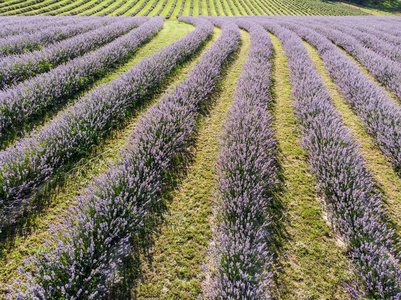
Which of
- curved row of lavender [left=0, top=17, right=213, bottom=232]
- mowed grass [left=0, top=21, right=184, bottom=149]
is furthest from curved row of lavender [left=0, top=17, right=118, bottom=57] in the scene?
curved row of lavender [left=0, top=17, right=213, bottom=232]

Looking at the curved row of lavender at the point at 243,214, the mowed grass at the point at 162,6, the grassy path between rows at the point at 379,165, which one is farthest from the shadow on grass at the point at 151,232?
the mowed grass at the point at 162,6

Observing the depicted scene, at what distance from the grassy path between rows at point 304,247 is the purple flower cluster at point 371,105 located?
161 cm

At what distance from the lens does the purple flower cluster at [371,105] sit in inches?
142

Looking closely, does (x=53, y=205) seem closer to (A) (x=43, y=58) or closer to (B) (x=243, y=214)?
(B) (x=243, y=214)

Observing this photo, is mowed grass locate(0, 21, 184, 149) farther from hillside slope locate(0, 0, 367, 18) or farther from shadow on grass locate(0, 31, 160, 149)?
hillside slope locate(0, 0, 367, 18)

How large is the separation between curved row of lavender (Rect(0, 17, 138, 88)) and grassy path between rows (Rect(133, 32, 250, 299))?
5169 mm

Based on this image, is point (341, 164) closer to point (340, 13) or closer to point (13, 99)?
point (13, 99)

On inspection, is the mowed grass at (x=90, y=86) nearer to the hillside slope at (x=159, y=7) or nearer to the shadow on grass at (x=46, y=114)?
the shadow on grass at (x=46, y=114)

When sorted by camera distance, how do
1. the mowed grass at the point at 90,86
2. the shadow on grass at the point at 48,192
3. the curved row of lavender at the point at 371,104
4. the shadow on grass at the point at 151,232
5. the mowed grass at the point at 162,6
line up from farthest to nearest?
1. the mowed grass at the point at 162,6
2. the mowed grass at the point at 90,86
3. the curved row of lavender at the point at 371,104
4. the shadow on grass at the point at 48,192
5. the shadow on grass at the point at 151,232

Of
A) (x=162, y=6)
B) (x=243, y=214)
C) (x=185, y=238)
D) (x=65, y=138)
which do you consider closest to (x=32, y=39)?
(x=65, y=138)

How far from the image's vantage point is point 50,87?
4.67 meters

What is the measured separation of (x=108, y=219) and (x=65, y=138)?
6.51 feet

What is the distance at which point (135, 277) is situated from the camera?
7.04 feet

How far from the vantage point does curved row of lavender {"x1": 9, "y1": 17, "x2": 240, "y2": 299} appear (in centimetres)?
182
